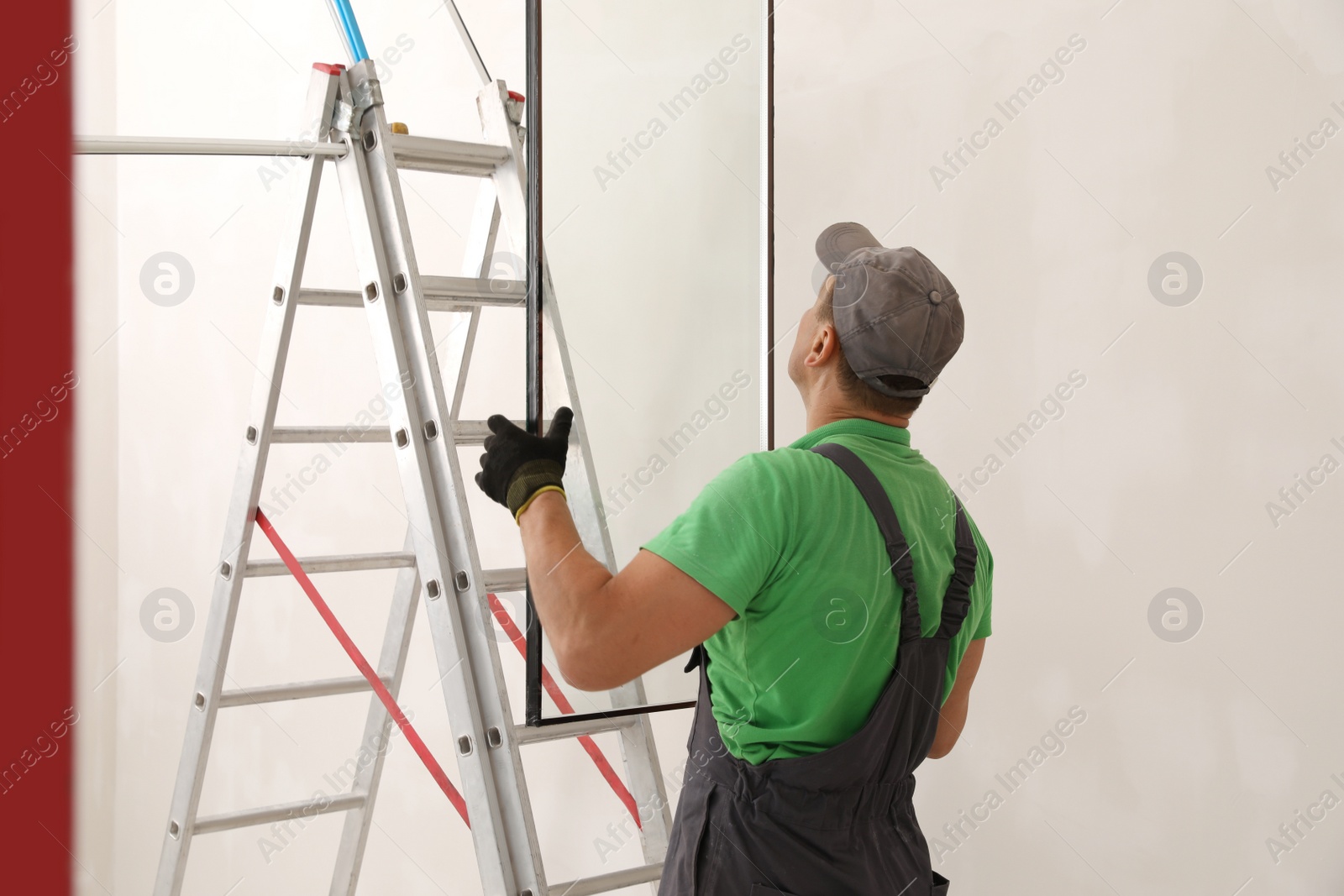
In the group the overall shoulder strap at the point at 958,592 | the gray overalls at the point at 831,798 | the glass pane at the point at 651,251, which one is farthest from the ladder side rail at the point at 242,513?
the overall shoulder strap at the point at 958,592

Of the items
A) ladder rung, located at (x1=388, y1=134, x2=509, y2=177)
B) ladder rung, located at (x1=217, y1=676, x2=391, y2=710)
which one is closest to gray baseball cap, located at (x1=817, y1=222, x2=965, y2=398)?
ladder rung, located at (x1=388, y1=134, x2=509, y2=177)

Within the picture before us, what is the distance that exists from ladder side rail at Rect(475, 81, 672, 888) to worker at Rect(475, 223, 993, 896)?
0.37 meters

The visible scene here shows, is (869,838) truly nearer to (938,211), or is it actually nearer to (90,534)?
(938,211)

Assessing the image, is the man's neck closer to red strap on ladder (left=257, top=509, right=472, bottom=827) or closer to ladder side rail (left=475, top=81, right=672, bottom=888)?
ladder side rail (left=475, top=81, right=672, bottom=888)

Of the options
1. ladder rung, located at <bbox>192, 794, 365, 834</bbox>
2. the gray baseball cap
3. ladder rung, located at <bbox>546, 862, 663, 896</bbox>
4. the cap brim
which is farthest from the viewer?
ladder rung, located at <bbox>192, 794, 365, 834</bbox>

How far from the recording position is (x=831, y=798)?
4.03 feet

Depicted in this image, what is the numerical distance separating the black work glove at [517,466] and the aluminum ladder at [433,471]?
26 cm

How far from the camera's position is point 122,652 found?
4.60 metres

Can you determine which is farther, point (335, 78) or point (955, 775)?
point (955, 775)

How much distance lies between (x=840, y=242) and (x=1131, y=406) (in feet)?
2.48

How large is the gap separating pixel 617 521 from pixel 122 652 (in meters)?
3.68

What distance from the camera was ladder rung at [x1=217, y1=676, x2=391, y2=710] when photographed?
205 cm

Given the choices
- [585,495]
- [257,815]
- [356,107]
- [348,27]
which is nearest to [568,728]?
[585,495]

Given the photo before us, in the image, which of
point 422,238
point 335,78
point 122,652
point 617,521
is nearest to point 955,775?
point 617,521
